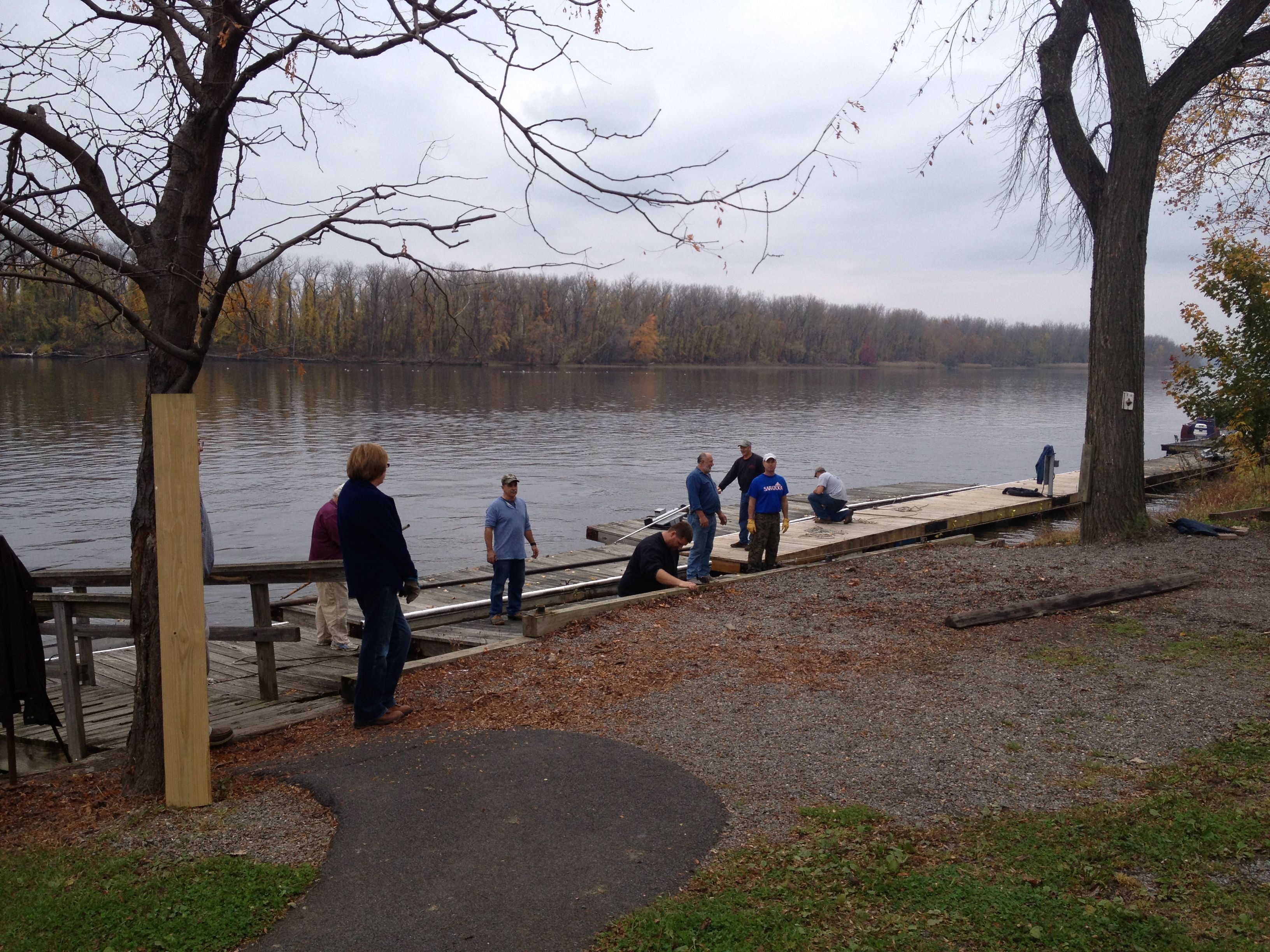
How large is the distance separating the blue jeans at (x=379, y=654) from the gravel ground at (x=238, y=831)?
45.2 inches

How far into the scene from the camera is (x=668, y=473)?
34.0 m

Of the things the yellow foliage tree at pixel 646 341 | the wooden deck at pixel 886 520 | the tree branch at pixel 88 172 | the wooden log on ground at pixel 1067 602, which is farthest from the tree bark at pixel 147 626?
the yellow foliage tree at pixel 646 341

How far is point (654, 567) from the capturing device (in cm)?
1040

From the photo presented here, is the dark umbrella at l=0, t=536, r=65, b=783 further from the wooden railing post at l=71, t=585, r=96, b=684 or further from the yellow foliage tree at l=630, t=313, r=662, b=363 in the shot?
the yellow foliage tree at l=630, t=313, r=662, b=363

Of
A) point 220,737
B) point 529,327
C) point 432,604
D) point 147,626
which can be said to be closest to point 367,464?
point 147,626

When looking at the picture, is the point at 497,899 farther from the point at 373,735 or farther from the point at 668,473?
the point at 668,473

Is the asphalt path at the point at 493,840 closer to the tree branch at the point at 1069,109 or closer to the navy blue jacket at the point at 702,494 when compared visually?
the navy blue jacket at the point at 702,494

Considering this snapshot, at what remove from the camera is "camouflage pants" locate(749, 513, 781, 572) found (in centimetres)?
1312

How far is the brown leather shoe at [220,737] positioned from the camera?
268 inches

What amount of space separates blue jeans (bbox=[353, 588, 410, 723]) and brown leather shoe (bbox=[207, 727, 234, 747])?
0.88 metres

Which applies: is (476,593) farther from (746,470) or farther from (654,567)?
(746,470)

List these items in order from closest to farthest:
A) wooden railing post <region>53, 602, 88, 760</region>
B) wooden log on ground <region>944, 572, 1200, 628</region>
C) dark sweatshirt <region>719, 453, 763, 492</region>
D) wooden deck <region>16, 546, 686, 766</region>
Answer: wooden railing post <region>53, 602, 88, 760</region>
wooden deck <region>16, 546, 686, 766</region>
wooden log on ground <region>944, 572, 1200, 628</region>
dark sweatshirt <region>719, 453, 763, 492</region>

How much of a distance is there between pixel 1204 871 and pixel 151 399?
223 inches

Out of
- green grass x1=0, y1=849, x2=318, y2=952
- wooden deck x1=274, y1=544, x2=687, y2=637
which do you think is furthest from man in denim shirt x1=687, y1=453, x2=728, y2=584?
green grass x1=0, y1=849, x2=318, y2=952
